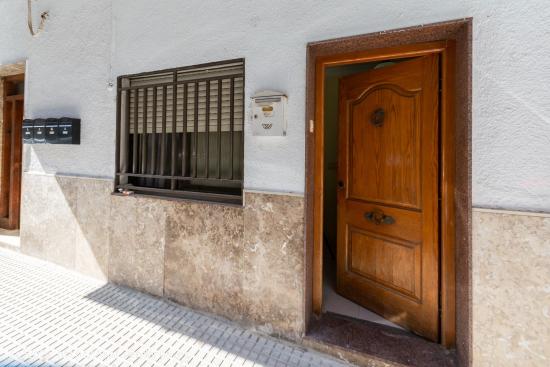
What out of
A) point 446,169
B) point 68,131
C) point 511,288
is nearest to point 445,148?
point 446,169

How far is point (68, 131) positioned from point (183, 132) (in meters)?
1.64

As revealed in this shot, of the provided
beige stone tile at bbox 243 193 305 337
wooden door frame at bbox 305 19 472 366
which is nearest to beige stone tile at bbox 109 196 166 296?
beige stone tile at bbox 243 193 305 337

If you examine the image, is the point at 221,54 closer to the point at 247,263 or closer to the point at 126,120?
the point at 126,120

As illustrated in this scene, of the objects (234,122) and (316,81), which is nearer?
(316,81)

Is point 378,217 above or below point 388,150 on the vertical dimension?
below

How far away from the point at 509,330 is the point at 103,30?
15.6 feet

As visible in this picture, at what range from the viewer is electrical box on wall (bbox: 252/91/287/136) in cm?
232

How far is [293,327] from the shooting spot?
2.34m

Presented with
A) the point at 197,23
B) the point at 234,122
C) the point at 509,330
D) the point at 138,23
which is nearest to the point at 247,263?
the point at 234,122

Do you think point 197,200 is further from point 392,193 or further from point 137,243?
point 392,193

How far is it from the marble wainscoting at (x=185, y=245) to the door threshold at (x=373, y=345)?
0.21m

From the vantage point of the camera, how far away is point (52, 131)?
11.9 ft

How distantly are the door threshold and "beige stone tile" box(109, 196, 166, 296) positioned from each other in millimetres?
1732

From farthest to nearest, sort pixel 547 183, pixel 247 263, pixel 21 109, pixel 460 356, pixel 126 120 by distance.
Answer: pixel 21 109, pixel 126 120, pixel 247 263, pixel 460 356, pixel 547 183
